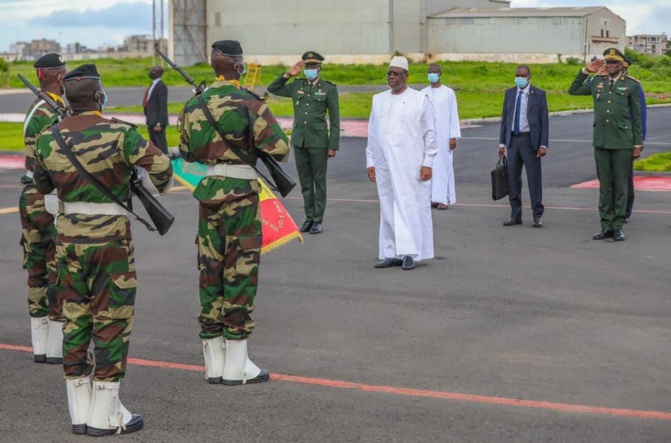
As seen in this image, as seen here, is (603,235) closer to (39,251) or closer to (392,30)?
(39,251)

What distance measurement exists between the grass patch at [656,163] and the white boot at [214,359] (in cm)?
1435

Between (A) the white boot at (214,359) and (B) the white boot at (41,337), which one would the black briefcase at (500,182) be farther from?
(B) the white boot at (41,337)

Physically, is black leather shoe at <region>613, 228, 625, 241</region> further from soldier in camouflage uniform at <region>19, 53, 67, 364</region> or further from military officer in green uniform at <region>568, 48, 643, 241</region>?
soldier in camouflage uniform at <region>19, 53, 67, 364</region>

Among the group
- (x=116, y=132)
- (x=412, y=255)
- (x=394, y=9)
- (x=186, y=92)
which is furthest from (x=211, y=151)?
(x=394, y=9)

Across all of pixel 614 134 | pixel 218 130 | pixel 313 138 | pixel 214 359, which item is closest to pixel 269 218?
pixel 218 130

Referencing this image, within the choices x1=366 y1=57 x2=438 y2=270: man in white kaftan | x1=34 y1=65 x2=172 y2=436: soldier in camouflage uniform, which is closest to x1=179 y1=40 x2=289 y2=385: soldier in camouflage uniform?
x1=34 y1=65 x2=172 y2=436: soldier in camouflage uniform

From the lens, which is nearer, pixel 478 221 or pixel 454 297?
pixel 454 297

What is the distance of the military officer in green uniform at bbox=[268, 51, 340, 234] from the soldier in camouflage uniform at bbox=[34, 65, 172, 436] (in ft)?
24.5

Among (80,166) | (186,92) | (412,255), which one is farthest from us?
(186,92)

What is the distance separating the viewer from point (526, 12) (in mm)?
69500

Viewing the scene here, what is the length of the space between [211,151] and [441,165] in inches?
338

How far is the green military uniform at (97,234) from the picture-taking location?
19.9 ft

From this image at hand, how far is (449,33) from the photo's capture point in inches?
2849

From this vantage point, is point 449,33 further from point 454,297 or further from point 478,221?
point 454,297
